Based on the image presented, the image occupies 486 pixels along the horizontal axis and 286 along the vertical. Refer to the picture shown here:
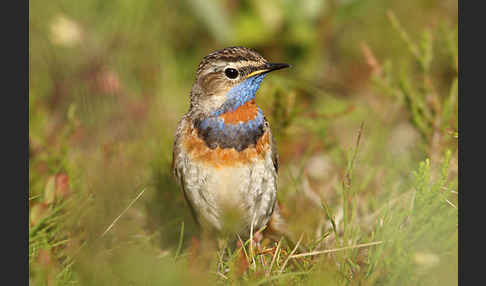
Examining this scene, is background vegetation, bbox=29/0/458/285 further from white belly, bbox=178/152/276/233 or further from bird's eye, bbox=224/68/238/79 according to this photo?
bird's eye, bbox=224/68/238/79

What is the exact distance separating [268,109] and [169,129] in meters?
1.38

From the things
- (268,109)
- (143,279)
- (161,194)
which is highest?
(268,109)

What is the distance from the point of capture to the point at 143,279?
10.2 ft

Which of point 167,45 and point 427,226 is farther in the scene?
point 167,45

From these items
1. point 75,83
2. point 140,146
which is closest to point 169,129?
point 140,146

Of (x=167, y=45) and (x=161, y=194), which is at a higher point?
(x=167, y=45)

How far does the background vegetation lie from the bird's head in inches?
33.0

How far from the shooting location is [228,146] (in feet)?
14.5

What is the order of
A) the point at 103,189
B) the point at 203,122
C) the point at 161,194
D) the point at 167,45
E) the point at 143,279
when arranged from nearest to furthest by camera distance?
the point at 143,279
the point at 103,189
the point at 203,122
the point at 161,194
the point at 167,45

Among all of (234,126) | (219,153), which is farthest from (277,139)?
(219,153)

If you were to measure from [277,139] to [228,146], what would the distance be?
133 cm

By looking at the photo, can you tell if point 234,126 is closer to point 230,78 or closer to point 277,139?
point 230,78

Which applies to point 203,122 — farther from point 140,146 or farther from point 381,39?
point 381,39

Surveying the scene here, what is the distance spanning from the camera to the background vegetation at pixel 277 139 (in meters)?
3.90
